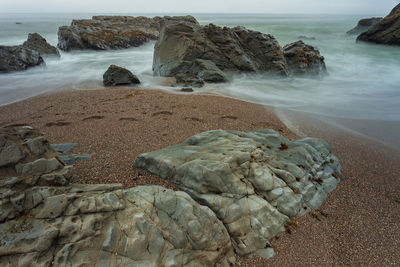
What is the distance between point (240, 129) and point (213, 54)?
814 centimetres

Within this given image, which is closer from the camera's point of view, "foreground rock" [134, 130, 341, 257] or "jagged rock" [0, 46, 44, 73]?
"foreground rock" [134, 130, 341, 257]

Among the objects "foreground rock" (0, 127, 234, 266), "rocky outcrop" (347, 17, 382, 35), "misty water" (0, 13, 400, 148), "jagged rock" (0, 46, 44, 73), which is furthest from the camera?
"rocky outcrop" (347, 17, 382, 35)

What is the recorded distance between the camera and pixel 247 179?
3766 mm

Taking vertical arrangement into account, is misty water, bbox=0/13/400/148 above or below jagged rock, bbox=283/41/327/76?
below

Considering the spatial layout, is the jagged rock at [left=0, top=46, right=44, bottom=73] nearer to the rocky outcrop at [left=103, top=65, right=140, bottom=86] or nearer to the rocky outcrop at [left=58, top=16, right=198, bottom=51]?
the rocky outcrop at [left=103, top=65, right=140, bottom=86]

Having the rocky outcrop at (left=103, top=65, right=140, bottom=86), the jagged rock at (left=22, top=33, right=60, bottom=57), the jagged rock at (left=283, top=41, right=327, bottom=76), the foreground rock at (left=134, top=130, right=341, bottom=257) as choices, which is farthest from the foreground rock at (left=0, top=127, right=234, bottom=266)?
the jagged rock at (left=22, top=33, right=60, bottom=57)

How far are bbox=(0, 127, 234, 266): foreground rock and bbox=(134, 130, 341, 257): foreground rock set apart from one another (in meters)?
0.39

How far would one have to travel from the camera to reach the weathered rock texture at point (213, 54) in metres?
12.8

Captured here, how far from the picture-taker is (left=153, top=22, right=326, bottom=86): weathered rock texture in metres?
12.8

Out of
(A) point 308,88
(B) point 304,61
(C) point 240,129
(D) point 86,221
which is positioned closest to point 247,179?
(D) point 86,221

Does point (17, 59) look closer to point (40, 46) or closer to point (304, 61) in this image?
point (40, 46)

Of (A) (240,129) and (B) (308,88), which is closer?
(A) (240,129)

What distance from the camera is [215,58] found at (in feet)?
44.0

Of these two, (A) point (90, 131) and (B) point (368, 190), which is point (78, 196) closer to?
(A) point (90, 131)
